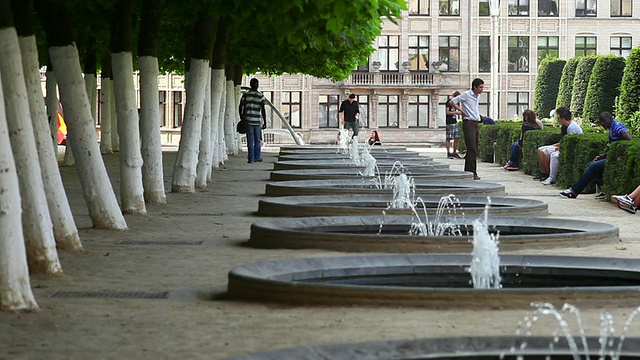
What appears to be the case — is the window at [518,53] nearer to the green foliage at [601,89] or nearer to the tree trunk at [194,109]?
the green foliage at [601,89]

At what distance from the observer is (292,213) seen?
1858 cm

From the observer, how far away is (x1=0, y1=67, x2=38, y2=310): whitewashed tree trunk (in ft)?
33.6

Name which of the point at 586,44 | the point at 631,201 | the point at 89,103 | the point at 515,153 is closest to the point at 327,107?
the point at 586,44

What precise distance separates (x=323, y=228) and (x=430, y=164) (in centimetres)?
1359

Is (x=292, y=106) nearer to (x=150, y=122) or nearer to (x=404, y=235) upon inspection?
(x=150, y=122)

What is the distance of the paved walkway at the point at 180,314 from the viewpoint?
872 centimetres

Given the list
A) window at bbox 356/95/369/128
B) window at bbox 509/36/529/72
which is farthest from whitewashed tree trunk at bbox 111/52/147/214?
window at bbox 509/36/529/72

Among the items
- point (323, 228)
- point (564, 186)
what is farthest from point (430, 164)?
point (323, 228)

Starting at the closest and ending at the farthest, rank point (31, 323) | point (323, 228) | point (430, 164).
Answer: point (31, 323) < point (323, 228) < point (430, 164)

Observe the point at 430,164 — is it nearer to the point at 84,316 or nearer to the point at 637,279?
the point at 637,279

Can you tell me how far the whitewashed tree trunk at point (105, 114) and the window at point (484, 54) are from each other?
168ft

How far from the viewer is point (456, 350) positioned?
7.56 metres

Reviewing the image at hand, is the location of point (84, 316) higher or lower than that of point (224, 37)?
lower

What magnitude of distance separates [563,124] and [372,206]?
9.64m
